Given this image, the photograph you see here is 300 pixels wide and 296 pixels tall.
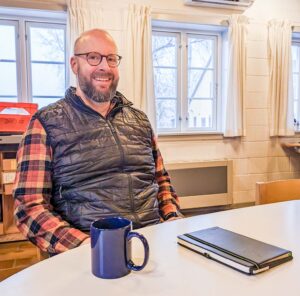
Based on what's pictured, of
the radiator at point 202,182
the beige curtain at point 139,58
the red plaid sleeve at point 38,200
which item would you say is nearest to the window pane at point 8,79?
A: the beige curtain at point 139,58

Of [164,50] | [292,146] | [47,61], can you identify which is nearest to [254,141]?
[292,146]

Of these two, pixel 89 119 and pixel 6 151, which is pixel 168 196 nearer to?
pixel 89 119

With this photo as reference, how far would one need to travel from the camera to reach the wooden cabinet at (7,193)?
2660 mm

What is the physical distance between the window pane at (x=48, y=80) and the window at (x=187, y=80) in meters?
0.97

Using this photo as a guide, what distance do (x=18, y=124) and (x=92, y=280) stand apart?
2274mm

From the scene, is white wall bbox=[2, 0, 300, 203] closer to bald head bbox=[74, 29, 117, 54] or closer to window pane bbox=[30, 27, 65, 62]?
window pane bbox=[30, 27, 65, 62]

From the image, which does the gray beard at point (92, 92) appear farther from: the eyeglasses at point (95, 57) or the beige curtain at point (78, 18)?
the beige curtain at point (78, 18)

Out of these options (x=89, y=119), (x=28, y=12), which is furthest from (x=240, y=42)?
(x=89, y=119)

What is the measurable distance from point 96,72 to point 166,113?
7.28 feet

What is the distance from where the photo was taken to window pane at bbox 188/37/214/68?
3.59 m

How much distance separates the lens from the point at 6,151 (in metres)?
2.67

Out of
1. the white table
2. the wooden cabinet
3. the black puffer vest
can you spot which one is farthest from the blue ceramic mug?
the wooden cabinet

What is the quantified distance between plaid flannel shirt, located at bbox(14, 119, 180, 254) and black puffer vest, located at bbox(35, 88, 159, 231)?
0.13 feet

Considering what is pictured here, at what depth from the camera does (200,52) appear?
142 inches
